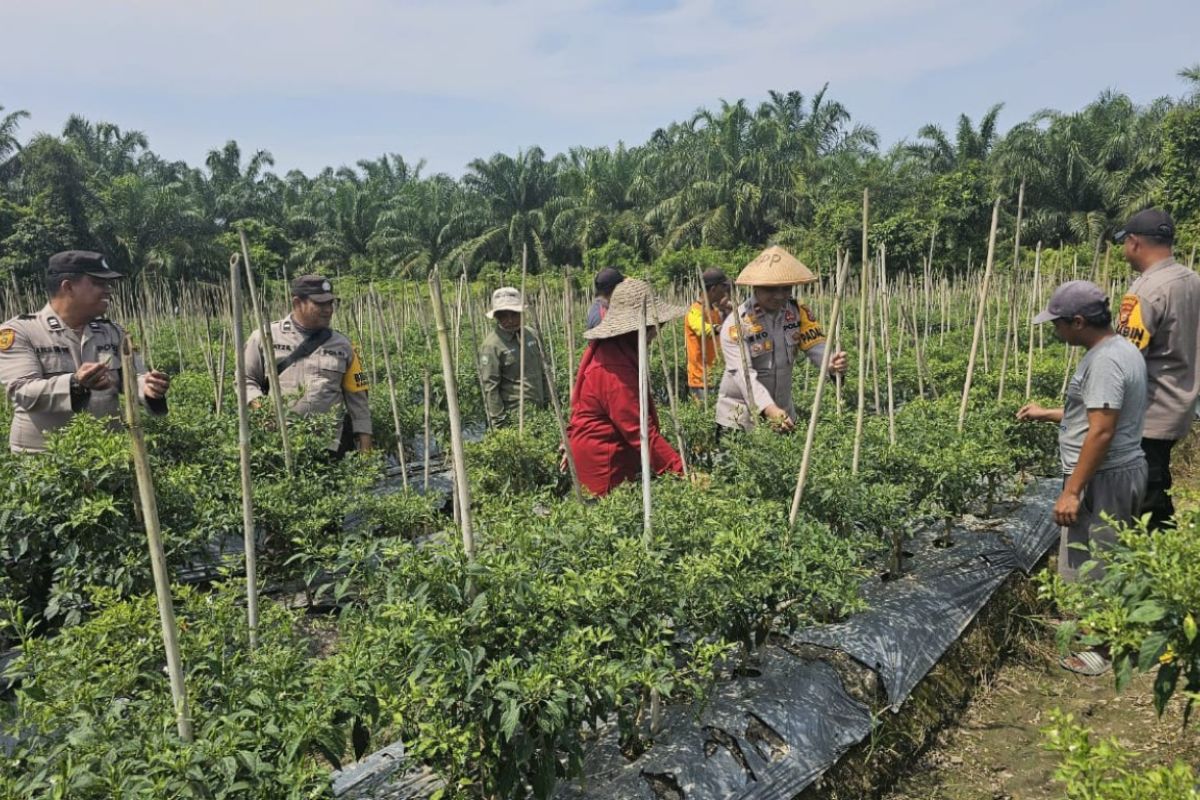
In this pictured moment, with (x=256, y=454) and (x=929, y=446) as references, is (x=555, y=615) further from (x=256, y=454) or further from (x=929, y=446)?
(x=929, y=446)

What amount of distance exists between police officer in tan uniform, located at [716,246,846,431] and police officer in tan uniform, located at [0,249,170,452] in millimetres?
3004

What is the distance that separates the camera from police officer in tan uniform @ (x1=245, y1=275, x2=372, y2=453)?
4199 millimetres

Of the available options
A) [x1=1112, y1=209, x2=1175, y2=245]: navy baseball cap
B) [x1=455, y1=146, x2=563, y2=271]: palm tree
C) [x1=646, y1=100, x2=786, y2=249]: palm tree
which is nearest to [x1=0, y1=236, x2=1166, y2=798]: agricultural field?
[x1=1112, y1=209, x2=1175, y2=245]: navy baseball cap

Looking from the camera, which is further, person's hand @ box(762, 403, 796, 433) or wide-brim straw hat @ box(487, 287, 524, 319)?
wide-brim straw hat @ box(487, 287, 524, 319)

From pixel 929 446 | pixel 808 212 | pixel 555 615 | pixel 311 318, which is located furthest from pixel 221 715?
pixel 808 212

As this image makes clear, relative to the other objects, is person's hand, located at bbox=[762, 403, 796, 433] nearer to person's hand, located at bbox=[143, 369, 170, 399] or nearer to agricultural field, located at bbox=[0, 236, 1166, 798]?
agricultural field, located at bbox=[0, 236, 1166, 798]

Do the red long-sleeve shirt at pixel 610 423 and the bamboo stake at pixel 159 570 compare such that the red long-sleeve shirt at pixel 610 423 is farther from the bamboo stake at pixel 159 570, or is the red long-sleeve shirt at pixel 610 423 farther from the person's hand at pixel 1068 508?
the bamboo stake at pixel 159 570

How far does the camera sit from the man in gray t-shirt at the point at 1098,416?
120 inches

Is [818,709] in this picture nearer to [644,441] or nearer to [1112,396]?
[644,441]

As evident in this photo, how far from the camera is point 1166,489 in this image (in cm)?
372

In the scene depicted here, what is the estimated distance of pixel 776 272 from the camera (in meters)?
4.29

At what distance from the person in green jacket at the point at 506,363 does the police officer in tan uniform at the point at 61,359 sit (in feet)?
7.50

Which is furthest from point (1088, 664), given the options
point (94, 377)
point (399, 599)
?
point (94, 377)

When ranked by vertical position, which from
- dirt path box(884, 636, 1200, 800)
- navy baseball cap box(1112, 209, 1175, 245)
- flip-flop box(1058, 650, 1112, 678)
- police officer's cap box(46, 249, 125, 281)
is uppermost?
police officer's cap box(46, 249, 125, 281)
